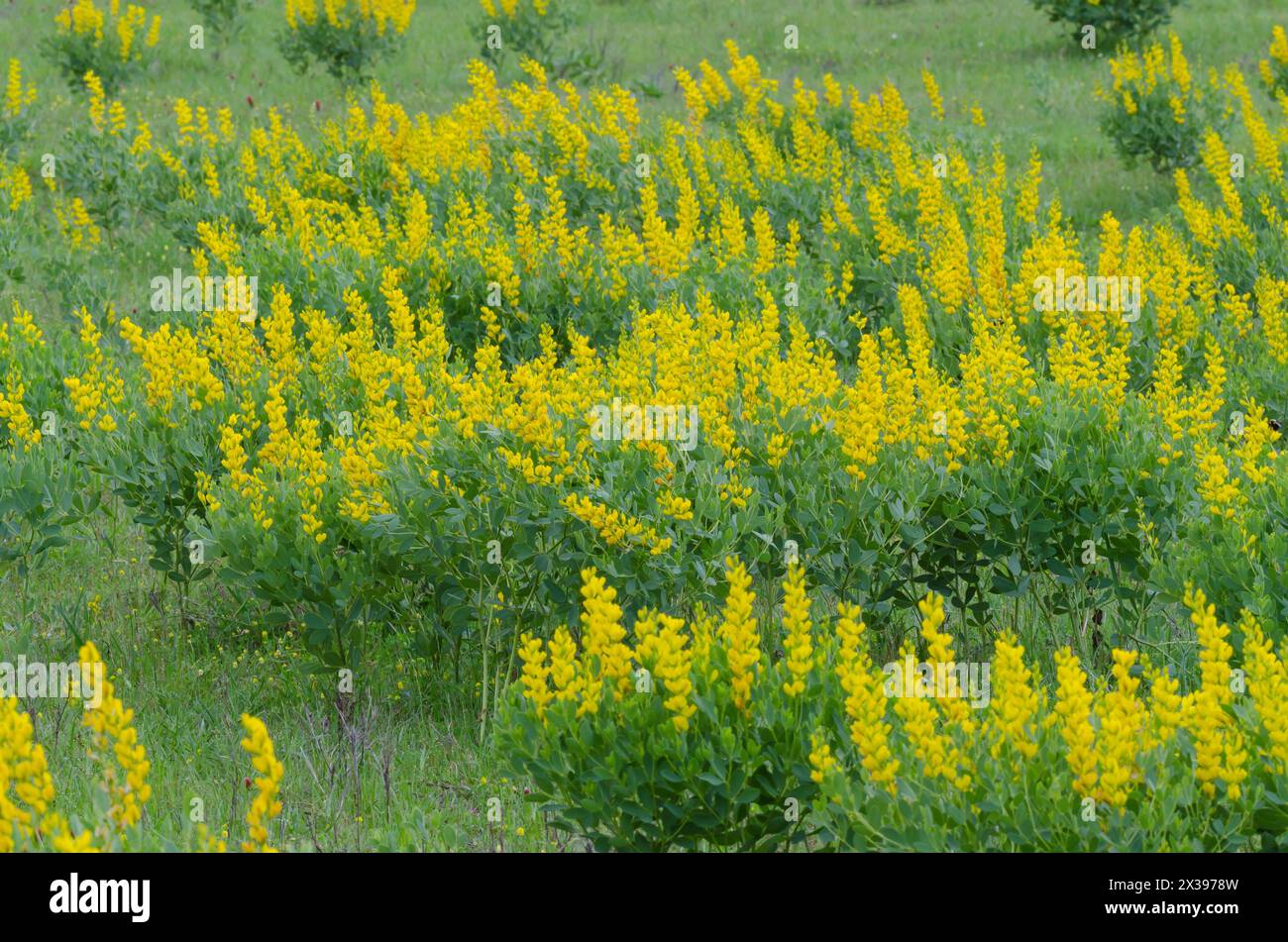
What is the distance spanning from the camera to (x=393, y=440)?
5.83m

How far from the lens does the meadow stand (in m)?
3.87

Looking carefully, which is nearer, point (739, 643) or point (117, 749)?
point (117, 749)

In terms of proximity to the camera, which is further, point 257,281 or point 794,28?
point 794,28

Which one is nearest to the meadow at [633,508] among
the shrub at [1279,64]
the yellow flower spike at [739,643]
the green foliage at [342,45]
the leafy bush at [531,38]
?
the yellow flower spike at [739,643]

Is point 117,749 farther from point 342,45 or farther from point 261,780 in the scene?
point 342,45

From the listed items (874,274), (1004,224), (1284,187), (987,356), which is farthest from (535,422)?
(1284,187)

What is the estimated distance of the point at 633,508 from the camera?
5.40 meters

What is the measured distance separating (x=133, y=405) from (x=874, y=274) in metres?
5.29

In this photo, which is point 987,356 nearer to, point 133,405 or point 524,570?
point 524,570

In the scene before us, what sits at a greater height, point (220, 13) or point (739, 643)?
point (220, 13)

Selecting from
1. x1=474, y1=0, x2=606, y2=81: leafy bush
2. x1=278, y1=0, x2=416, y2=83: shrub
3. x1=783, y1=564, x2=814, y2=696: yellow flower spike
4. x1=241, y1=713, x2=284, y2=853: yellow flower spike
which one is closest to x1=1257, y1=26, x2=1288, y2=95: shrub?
x1=474, y1=0, x2=606, y2=81: leafy bush

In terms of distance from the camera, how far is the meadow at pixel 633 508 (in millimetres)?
3869

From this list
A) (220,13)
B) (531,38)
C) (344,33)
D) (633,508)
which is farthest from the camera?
(220,13)

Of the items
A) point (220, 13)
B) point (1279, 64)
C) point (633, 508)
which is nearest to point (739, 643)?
point (633, 508)
